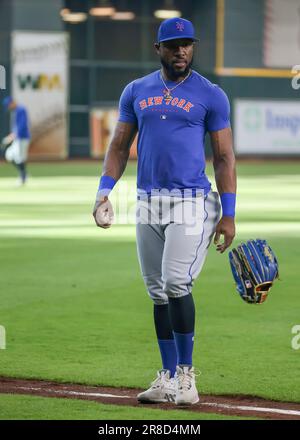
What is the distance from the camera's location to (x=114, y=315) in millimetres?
10750

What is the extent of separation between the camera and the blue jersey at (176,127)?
7.21m

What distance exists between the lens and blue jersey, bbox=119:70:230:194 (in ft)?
23.6

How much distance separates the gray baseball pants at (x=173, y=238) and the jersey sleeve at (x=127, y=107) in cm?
55

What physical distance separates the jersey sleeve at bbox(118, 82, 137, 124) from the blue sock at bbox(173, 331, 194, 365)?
4.63 ft

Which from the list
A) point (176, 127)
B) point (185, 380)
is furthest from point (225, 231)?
point (185, 380)

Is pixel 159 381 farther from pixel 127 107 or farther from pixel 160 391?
pixel 127 107

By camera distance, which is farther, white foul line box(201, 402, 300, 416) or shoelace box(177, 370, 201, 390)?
shoelace box(177, 370, 201, 390)

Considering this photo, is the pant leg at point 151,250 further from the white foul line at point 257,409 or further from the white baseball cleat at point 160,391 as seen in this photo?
the white foul line at point 257,409

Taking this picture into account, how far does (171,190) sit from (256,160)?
3828 centimetres

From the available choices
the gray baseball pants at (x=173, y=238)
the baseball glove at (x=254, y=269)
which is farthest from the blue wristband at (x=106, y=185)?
the baseball glove at (x=254, y=269)

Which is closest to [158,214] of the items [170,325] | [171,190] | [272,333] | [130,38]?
[171,190]

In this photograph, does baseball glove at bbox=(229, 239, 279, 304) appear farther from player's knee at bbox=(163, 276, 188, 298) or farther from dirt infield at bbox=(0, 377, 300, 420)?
dirt infield at bbox=(0, 377, 300, 420)

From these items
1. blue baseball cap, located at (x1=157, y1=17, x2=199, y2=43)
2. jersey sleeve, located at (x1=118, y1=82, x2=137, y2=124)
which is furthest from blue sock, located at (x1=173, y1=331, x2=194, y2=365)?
blue baseball cap, located at (x1=157, y1=17, x2=199, y2=43)

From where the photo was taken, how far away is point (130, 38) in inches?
1882
